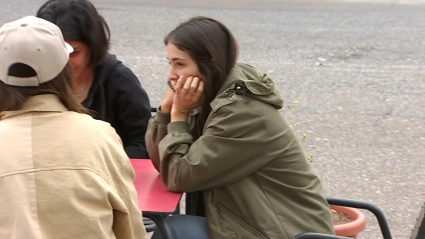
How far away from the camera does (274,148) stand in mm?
2527

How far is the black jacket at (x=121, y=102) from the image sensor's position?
10.7 ft

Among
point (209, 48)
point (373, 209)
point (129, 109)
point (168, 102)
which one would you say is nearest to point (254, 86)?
point (209, 48)

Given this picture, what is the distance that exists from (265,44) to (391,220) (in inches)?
199

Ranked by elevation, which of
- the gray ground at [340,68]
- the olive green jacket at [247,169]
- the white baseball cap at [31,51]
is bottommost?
the gray ground at [340,68]

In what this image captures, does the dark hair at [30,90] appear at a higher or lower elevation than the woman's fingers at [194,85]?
higher

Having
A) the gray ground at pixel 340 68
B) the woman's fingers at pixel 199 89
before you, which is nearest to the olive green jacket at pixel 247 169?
the woman's fingers at pixel 199 89


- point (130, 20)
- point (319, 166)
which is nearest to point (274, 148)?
point (319, 166)

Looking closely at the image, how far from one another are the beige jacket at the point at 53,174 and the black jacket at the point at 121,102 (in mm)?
1423

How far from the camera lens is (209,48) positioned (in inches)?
101

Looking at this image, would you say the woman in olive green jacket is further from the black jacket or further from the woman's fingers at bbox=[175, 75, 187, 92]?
the black jacket

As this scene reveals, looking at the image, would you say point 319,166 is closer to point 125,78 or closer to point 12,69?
point 125,78

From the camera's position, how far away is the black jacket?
328cm

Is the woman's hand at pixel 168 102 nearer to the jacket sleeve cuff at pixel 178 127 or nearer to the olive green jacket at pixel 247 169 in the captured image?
the jacket sleeve cuff at pixel 178 127

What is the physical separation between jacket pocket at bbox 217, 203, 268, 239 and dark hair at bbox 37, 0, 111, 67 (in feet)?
3.43
